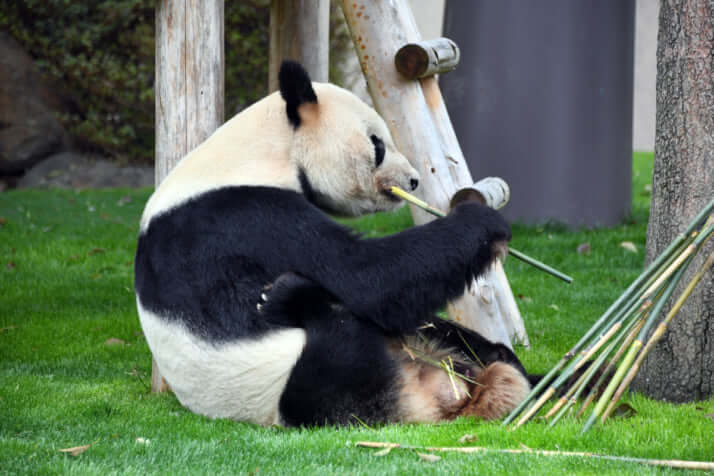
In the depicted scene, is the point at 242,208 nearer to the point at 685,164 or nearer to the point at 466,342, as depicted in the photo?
the point at 466,342

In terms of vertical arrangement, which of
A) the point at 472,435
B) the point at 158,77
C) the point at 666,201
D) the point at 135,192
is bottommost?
the point at 135,192

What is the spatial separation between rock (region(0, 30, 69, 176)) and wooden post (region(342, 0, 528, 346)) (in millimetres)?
8681

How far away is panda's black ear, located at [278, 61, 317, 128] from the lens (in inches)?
127

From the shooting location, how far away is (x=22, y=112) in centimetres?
1182

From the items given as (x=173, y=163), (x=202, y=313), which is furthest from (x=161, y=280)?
(x=173, y=163)

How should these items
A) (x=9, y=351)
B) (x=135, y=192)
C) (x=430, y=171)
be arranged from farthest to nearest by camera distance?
1. (x=135, y=192)
2. (x=9, y=351)
3. (x=430, y=171)

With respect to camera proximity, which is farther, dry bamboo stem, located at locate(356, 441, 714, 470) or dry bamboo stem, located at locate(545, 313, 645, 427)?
dry bamboo stem, located at locate(545, 313, 645, 427)

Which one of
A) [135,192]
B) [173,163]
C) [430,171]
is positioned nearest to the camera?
[173,163]

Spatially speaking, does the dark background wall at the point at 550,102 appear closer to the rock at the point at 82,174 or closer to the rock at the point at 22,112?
the rock at the point at 82,174

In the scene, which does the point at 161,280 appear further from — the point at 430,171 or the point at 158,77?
the point at 430,171

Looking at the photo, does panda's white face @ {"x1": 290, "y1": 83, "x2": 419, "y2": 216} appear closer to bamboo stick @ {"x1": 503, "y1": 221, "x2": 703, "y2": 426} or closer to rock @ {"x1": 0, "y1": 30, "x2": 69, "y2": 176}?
bamboo stick @ {"x1": 503, "y1": 221, "x2": 703, "y2": 426}

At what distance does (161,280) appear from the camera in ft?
10.3

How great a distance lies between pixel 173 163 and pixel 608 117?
17.0 ft

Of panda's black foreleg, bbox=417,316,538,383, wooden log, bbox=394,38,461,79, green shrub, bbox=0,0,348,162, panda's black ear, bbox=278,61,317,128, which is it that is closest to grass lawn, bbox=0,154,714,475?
panda's black foreleg, bbox=417,316,538,383
